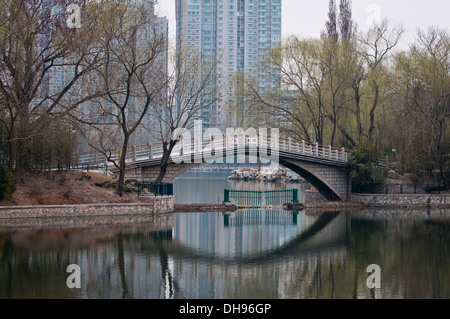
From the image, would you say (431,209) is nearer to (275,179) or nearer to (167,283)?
(167,283)

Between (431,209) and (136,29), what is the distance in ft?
60.3

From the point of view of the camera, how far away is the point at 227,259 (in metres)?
16.3

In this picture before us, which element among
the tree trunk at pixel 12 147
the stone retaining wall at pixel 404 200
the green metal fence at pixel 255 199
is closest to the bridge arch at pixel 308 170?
the stone retaining wall at pixel 404 200

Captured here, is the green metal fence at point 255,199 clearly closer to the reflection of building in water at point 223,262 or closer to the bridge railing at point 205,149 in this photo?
the bridge railing at point 205,149

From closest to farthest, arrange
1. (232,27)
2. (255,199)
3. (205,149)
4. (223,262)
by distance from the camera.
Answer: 1. (223,262)
2. (205,149)
3. (255,199)
4. (232,27)

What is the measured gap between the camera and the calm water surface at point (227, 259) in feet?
40.9

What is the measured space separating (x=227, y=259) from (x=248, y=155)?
16.1 metres

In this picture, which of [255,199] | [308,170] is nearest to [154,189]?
[308,170]

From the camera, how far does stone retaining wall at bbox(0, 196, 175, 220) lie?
889 inches

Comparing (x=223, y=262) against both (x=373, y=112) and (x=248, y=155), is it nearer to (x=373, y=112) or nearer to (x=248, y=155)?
(x=248, y=155)

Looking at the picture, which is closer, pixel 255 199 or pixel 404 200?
pixel 404 200

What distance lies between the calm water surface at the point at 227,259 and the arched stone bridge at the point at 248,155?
199 inches

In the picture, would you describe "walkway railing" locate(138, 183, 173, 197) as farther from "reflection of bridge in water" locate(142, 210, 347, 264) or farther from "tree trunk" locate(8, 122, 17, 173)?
"tree trunk" locate(8, 122, 17, 173)

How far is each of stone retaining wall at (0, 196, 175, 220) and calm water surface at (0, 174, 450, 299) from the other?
45.9 inches
